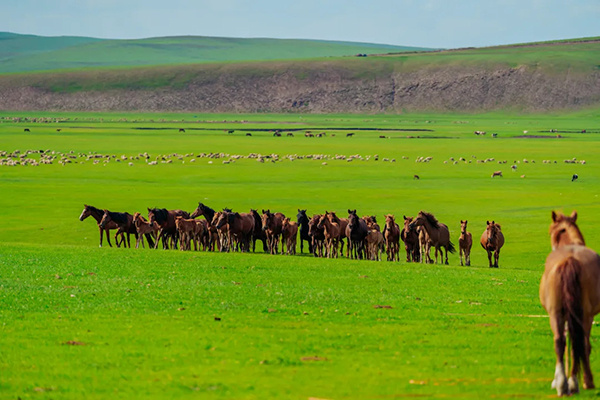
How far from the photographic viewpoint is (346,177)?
66.2 m

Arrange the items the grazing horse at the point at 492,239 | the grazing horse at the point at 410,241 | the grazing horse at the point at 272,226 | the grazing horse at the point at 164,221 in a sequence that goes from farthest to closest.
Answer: the grazing horse at the point at 164,221
the grazing horse at the point at 272,226
the grazing horse at the point at 410,241
the grazing horse at the point at 492,239

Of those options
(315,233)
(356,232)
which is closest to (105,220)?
(315,233)

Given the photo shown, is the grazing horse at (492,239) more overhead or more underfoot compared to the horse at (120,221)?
more underfoot

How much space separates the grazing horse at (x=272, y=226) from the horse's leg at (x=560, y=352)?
23586 millimetres

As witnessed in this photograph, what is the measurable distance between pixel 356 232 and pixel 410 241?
6.41 feet

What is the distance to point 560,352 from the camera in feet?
36.0

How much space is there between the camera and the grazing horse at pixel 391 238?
32.9m

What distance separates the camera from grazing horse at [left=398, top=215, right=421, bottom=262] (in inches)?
1300

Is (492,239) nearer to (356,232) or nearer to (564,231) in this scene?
(356,232)

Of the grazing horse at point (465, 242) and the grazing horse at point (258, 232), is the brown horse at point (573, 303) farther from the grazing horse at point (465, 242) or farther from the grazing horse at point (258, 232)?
the grazing horse at point (258, 232)

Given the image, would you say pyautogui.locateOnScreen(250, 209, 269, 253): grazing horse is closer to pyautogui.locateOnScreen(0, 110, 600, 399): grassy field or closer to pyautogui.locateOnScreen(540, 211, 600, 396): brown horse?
pyautogui.locateOnScreen(0, 110, 600, 399): grassy field

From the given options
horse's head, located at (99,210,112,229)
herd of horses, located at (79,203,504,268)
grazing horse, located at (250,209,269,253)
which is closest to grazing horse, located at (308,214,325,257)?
herd of horses, located at (79,203,504,268)

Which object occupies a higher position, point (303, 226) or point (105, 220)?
point (105, 220)

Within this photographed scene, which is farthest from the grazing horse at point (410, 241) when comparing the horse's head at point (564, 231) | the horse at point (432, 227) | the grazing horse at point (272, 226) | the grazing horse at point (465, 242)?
the horse's head at point (564, 231)
